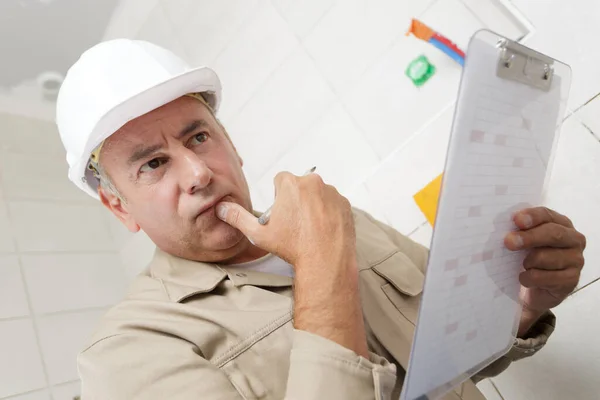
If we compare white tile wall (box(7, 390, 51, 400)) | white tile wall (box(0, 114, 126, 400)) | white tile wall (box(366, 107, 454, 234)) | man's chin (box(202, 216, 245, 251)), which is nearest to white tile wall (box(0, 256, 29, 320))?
white tile wall (box(0, 114, 126, 400))

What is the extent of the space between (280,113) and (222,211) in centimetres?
71

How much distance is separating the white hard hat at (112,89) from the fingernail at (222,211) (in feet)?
0.70

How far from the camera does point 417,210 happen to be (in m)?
1.05

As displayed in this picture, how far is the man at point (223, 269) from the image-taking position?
50 cm

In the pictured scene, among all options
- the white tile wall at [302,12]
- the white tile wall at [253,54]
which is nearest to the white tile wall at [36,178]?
the white tile wall at [253,54]

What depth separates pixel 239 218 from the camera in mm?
652

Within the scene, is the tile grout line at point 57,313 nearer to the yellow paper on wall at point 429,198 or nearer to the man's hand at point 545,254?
the yellow paper on wall at point 429,198

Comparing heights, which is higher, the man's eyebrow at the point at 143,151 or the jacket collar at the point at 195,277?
the man's eyebrow at the point at 143,151

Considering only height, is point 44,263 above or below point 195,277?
below

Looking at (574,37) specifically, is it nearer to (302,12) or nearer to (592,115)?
(592,115)

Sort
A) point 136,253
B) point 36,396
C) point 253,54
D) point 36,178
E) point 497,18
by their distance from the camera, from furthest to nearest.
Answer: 1. point 136,253
2. point 36,178
3. point 253,54
4. point 36,396
5. point 497,18

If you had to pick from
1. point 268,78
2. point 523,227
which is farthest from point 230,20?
point 523,227

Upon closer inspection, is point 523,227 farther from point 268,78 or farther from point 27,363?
point 27,363

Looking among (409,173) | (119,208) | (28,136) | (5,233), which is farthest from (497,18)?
(28,136)
